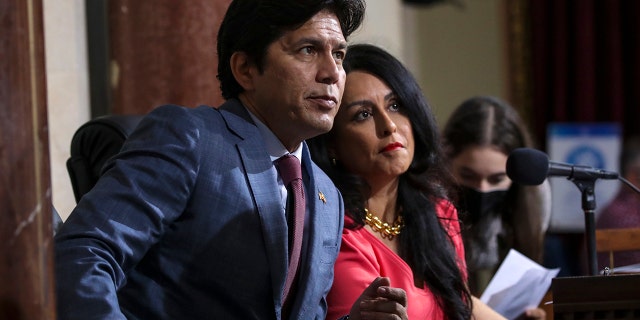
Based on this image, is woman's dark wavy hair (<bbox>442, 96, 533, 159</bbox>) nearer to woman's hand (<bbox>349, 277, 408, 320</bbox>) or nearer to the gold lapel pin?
the gold lapel pin

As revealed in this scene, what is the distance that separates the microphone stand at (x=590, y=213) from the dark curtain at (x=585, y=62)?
4.39m

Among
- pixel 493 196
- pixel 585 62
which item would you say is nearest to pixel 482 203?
pixel 493 196

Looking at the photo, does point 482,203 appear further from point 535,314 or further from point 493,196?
point 535,314

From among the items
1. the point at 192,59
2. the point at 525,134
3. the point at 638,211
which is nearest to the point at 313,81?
the point at 192,59

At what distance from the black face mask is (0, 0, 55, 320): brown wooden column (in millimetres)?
2300

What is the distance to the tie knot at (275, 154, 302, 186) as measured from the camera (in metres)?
1.92

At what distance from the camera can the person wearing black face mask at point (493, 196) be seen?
10.8ft

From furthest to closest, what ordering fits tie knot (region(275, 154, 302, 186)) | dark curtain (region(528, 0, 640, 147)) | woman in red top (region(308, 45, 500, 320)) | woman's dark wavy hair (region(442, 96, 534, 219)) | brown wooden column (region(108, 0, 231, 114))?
1. dark curtain (region(528, 0, 640, 147))
2. woman's dark wavy hair (region(442, 96, 534, 219))
3. brown wooden column (region(108, 0, 231, 114))
4. woman in red top (region(308, 45, 500, 320))
5. tie knot (region(275, 154, 302, 186))

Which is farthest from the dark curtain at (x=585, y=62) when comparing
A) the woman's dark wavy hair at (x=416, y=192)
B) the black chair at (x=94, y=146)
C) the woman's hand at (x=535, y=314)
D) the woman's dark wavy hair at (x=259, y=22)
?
the woman's dark wavy hair at (x=259, y=22)

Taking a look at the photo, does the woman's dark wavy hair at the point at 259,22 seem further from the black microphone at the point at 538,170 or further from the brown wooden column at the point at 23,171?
the brown wooden column at the point at 23,171

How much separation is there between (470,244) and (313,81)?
146 centimetres

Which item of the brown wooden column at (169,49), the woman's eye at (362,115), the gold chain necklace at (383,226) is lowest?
the gold chain necklace at (383,226)

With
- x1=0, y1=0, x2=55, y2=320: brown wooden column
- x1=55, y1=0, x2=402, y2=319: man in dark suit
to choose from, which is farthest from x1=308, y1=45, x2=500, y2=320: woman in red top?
x1=0, y1=0, x2=55, y2=320: brown wooden column

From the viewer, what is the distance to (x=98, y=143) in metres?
2.31
